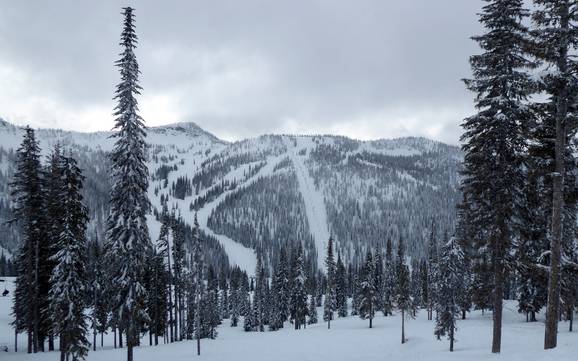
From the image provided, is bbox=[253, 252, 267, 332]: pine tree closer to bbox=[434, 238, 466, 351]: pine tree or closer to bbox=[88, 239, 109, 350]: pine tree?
bbox=[88, 239, 109, 350]: pine tree

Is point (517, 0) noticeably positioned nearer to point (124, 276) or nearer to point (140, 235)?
point (140, 235)

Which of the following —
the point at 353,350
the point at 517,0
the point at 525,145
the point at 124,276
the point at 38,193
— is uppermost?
the point at 517,0

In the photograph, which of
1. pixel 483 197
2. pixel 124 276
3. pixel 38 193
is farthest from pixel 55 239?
pixel 483 197

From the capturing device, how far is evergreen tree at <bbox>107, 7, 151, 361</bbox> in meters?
23.6

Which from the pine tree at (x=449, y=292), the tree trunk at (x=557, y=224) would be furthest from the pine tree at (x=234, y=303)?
the tree trunk at (x=557, y=224)

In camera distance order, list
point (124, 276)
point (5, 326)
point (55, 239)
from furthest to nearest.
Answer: point (5, 326) < point (55, 239) < point (124, 276)

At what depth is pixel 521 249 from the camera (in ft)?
66.3

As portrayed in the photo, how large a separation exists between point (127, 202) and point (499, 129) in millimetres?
20741

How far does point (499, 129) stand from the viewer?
1950cm

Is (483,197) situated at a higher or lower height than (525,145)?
lower

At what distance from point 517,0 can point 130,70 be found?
21112mm

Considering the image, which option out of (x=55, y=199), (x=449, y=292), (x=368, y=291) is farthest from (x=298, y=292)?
(x=55, y=199)

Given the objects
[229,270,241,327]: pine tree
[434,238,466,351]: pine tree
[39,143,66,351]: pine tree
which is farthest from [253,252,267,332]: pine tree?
[39,143,66,351]: pine tree

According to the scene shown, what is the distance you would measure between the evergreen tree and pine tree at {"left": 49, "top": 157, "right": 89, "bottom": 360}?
6.39 m
